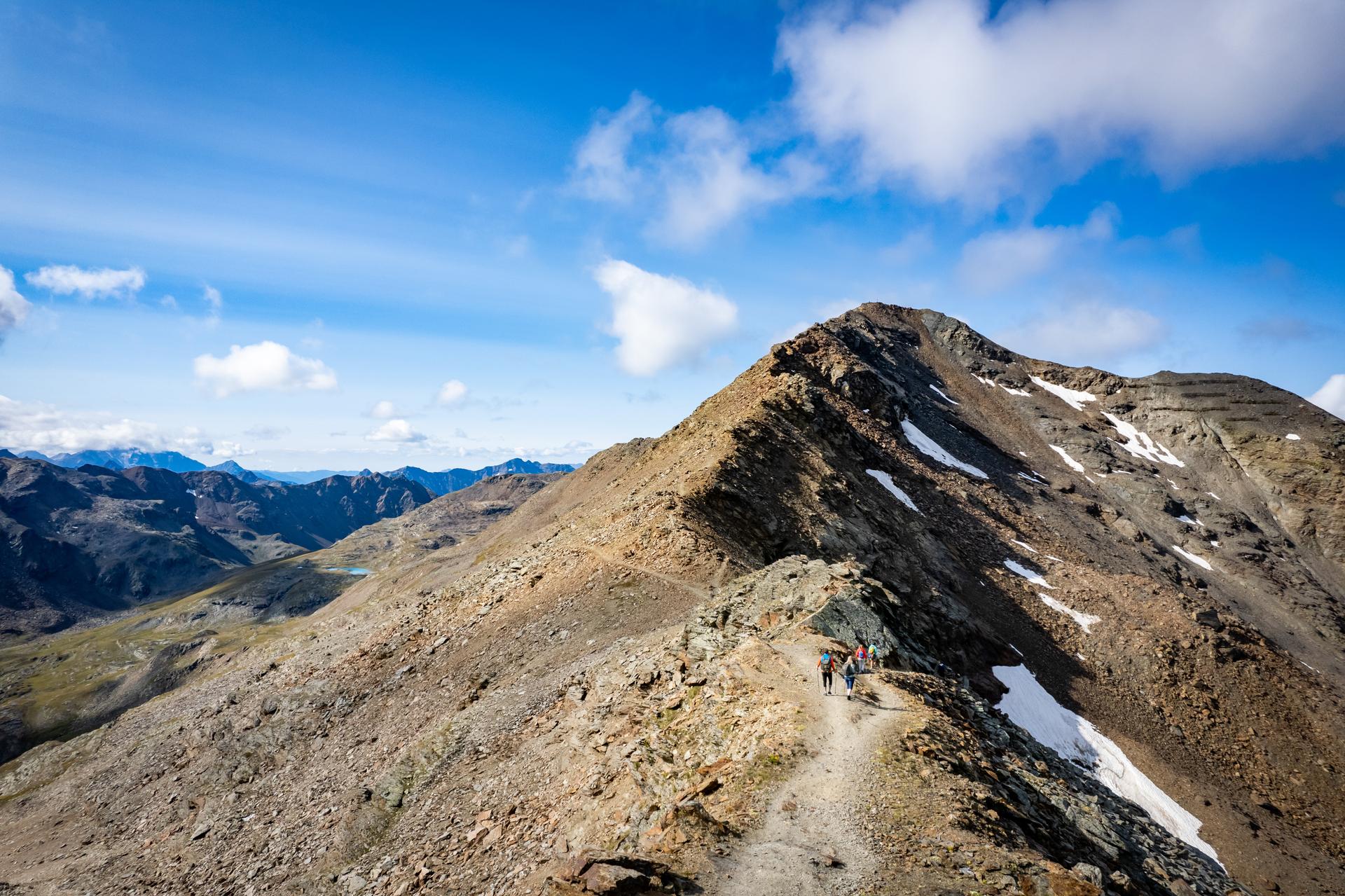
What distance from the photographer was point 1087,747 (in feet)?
131

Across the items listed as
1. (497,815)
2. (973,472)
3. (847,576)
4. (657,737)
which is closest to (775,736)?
(657,737)

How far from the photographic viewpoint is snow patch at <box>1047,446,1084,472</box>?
333 ft

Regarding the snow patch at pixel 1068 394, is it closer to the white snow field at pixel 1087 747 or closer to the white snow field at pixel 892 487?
the white snow field at pixel 892 487

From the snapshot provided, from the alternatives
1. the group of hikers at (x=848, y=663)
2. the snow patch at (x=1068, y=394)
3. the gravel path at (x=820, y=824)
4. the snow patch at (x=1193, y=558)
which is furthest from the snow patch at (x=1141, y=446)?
the gravel path at (x=820, y=824)

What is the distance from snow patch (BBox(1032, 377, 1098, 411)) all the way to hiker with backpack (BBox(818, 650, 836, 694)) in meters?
128

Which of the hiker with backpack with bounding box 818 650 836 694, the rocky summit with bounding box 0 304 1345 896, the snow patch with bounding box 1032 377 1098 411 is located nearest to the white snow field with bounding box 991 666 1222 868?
the rocky summit with bounding box 0 304 1345 896

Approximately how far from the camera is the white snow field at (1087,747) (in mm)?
35156

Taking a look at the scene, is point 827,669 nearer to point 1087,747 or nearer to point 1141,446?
point 1087,747

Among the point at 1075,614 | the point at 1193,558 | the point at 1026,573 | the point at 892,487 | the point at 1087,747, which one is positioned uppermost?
the point at 892,487

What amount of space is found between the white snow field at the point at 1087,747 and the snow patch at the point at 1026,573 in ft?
50.5

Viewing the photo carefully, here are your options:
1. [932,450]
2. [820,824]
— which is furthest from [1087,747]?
[932,450]

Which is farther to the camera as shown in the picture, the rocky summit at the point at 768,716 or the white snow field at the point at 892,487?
the white snow field at the point at 892,487

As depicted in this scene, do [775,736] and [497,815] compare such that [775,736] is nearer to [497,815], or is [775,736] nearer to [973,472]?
[497,815]

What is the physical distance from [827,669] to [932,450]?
68858mm
